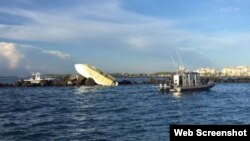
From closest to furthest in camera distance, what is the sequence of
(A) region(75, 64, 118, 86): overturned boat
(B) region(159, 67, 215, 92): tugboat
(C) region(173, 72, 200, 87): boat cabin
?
(B) region(159, 67, 215, 92): tugboat
(C) region(173, 72, 200, 87): boat cabin
(A) region(75, 64, 118, 86): overturned boat

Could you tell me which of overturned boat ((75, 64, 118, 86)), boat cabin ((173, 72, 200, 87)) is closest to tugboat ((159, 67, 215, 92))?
boat cabin ((173, 72, 200, 87))

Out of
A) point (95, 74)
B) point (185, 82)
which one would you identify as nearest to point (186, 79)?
point (185, 82)

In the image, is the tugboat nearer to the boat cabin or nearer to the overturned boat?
the boat cabin

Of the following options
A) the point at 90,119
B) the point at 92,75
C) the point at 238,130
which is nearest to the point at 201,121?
the point at 90,119

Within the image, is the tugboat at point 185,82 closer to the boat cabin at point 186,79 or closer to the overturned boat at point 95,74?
the boat cabin at point 186,79

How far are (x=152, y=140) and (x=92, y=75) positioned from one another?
110380 mm

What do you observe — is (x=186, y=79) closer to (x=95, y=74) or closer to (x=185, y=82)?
(x=185, y=82)

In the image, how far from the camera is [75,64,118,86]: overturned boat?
443ft

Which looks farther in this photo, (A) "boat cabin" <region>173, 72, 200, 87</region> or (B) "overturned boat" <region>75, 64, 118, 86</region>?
(B) "overturned boat" <region>75, 64, 118, 86</region>

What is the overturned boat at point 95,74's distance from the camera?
443 feet

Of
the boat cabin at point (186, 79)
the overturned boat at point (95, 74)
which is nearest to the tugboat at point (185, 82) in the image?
the boat cabin at point (186, 79)

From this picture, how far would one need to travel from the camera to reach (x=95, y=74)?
13650 cm

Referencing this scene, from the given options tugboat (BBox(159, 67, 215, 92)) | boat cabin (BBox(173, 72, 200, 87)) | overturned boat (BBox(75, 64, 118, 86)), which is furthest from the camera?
overturned boat (BBox(75, 64, 118, 86))

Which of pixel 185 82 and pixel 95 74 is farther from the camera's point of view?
pixel 95 74
